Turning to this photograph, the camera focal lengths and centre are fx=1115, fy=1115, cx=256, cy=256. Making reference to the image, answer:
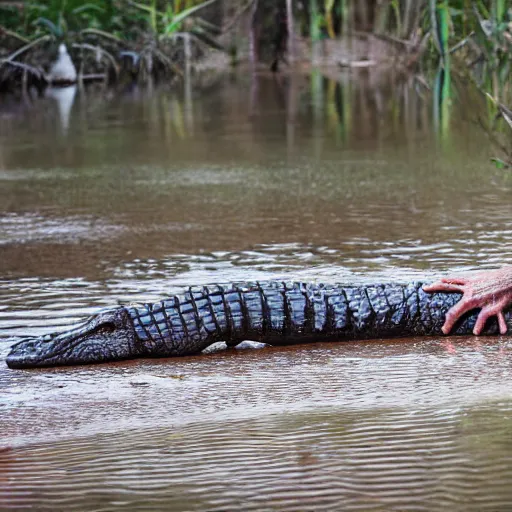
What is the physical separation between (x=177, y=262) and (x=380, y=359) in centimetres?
242

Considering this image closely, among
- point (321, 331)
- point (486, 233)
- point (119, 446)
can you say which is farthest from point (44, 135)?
point (119, 446)

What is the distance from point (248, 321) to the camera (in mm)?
5125

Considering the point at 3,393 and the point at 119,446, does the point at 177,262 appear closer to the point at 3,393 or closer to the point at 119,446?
the point at 3,393

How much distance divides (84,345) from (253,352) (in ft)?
2.55

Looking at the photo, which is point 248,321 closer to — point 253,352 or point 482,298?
point 253,352

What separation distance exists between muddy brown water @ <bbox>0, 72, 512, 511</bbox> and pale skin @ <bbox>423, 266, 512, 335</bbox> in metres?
0.12

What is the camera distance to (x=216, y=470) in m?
3.25

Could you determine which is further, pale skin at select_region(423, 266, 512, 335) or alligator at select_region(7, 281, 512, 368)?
pale skin at select_region(423, 266, 512, 335)

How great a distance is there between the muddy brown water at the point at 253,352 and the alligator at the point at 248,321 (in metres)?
0.09

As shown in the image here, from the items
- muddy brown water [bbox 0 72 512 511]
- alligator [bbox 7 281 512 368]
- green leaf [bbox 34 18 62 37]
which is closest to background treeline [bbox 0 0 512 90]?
green leaf [bbox 34 18 62 37]

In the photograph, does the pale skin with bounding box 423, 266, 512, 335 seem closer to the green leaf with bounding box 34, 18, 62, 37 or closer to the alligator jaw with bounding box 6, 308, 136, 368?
the alligator jaw with bounding box 6, 308, 136, 368

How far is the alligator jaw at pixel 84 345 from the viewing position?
195 inches

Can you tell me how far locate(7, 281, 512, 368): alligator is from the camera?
16.5 ft

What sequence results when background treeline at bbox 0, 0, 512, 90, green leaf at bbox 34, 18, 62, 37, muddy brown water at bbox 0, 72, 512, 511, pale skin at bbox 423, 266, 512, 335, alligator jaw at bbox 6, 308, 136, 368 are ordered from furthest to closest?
background treeline at bbox 0, 0, 512, 90
green leaf at bbox 34, 18, 62, 37
pale skin at bbox 423, 266, 512, 335
alligator jaw at bbox 6, 308, 136, 368
muddy brown water at bbox 0, 72, 512, 511
